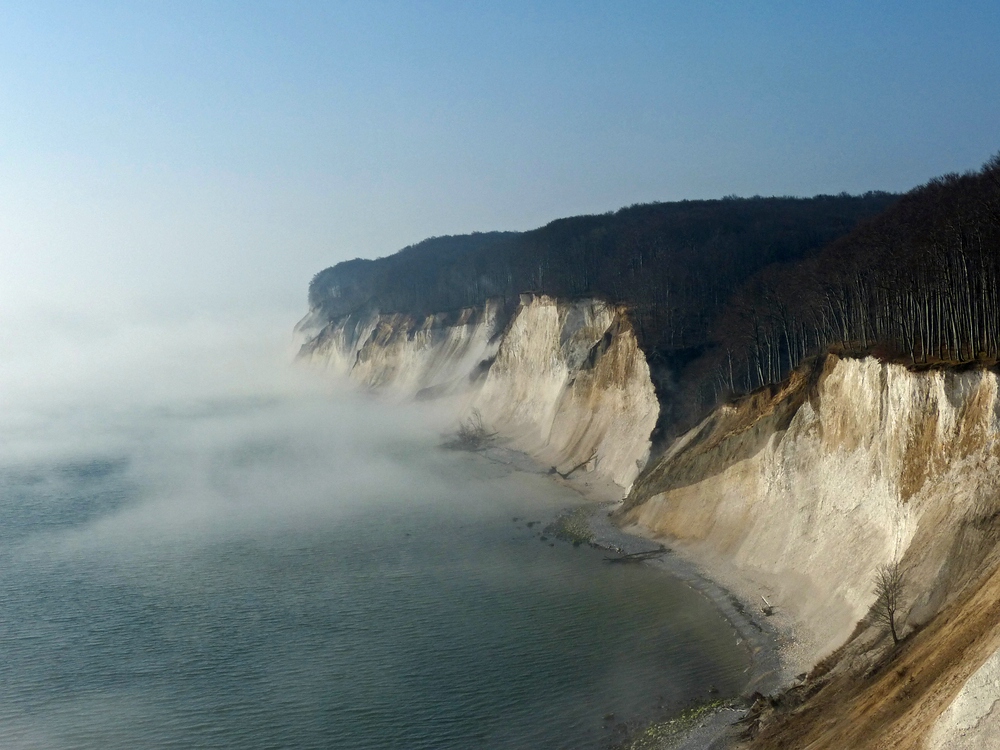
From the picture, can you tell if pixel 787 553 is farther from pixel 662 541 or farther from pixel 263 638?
pixel 263 638

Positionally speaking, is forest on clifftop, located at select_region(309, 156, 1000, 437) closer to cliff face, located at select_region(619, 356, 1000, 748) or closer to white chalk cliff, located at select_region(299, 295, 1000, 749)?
white chalk cliff, located at select_region(299, 295, 1000, 749)

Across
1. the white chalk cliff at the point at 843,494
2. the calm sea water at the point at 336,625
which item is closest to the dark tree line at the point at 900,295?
the white chalk cliff at the point at 843,494

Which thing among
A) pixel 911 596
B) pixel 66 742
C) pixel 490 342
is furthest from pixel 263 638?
pixel 490 342

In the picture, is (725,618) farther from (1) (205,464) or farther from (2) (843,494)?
(1) (205,464)

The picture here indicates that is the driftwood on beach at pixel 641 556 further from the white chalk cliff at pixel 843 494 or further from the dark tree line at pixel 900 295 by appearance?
the dark tree line at pixel 900 295

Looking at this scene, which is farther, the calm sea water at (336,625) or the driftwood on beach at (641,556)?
the driftwood on beach at (641,556)

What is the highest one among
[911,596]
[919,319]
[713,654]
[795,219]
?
[795,219]
